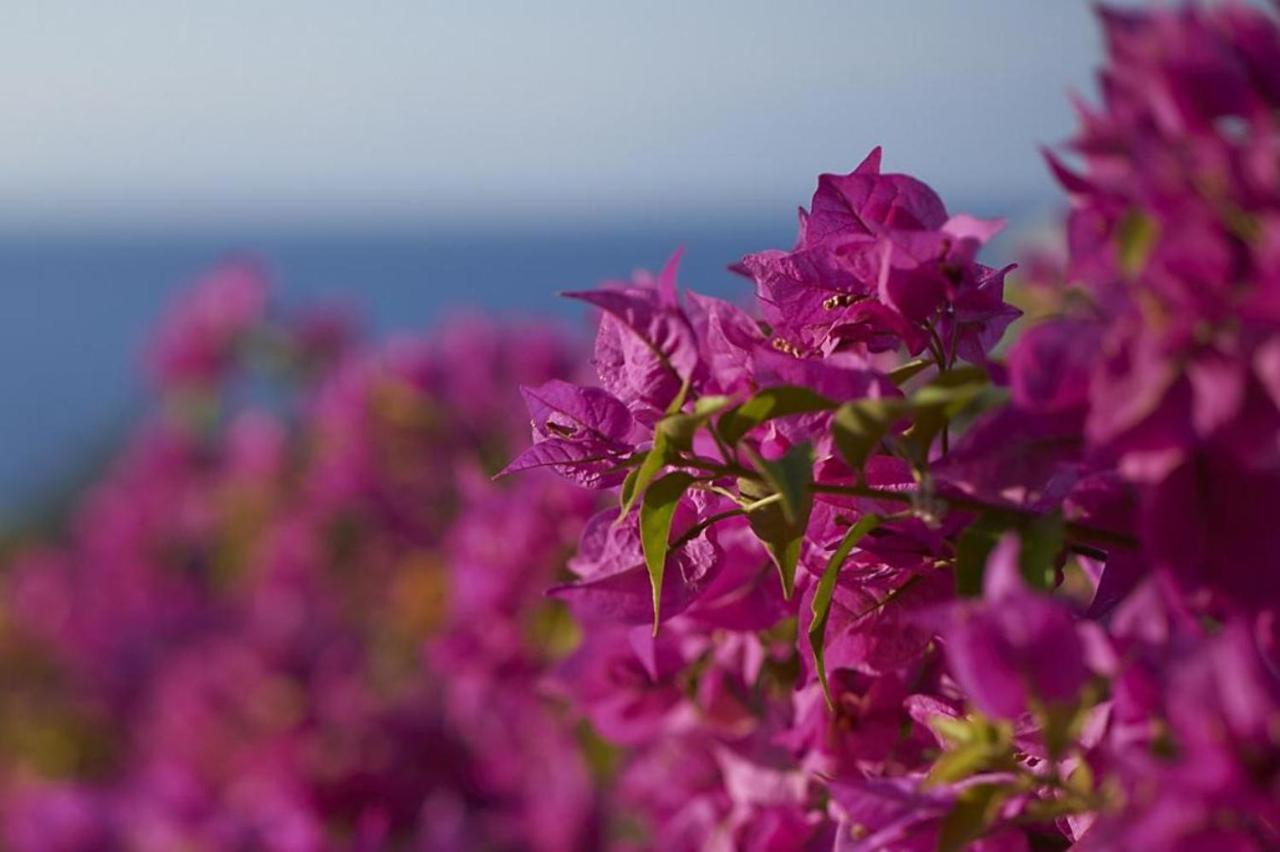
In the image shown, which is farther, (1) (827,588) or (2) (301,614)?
(2) (301,614)

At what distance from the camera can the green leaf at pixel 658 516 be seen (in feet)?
1.58

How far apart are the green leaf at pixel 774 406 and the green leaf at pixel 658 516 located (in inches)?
1.4

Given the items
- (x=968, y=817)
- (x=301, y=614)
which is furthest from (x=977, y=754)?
(x=301, y=614)

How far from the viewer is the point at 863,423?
0.42m

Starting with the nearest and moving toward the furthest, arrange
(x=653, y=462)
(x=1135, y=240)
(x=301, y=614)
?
(x=1135, y=240) → (x=653, y=462) → (x=301, y=614)

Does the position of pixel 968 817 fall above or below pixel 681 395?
below

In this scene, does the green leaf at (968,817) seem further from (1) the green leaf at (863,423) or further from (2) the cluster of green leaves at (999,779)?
(1) the green leaf at (863,423)

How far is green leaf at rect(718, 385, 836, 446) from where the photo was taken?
44cm

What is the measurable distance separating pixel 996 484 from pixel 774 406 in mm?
67

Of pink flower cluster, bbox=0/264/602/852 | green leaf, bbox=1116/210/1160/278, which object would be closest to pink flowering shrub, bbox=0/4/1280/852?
green leaf, bbox=1116/210/1160/278

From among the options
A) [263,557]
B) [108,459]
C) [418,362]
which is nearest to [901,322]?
[418,362]

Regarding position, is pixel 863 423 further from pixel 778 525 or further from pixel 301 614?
pixel 301 614

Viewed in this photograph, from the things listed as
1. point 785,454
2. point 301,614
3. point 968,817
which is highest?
point 785,454

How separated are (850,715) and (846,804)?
0.15 meters
